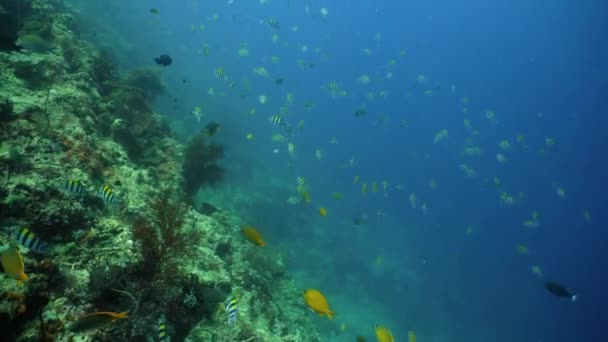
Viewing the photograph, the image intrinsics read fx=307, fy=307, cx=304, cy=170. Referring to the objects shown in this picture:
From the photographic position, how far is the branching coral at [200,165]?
10.8m

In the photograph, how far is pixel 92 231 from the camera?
458 centimetres

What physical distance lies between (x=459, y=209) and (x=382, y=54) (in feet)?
391

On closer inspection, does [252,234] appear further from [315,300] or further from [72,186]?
[72,186]

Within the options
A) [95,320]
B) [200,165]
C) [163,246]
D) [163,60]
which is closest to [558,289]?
[163,246]

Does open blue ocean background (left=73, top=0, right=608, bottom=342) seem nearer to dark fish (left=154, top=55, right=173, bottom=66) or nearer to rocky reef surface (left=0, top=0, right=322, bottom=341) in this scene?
dark fish (left=154, top=55, right=173, bottom=66)

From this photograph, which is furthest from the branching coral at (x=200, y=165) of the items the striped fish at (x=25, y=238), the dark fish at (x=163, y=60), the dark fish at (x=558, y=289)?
the dark fish at (x=558, y=289)

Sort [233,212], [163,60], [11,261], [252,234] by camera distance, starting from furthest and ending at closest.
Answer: [233,212] → [163,60] → [252,234] → [11,261]

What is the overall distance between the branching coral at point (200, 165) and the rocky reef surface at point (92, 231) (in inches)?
46.3

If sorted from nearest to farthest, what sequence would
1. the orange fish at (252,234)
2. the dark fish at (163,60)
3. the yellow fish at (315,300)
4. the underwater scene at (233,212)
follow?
the underwater scene at (233,212)
the yellow fish at (315,300)
the orange fish at (252,234)
the dark fish at (163,60)

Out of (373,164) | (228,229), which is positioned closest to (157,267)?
(228,229)

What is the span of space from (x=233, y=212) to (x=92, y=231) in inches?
511

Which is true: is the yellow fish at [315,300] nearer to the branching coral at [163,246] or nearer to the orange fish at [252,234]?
the orange fish at [252,234]

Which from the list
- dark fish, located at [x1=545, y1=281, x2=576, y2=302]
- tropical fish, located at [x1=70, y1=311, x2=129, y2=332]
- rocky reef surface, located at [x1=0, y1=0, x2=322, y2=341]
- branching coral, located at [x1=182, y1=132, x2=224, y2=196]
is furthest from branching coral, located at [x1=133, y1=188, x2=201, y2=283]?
dark fish, located at [x1=545, y1=281, x2=576, y2=302]

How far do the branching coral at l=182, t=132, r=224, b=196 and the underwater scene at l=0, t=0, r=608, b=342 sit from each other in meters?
0.05
